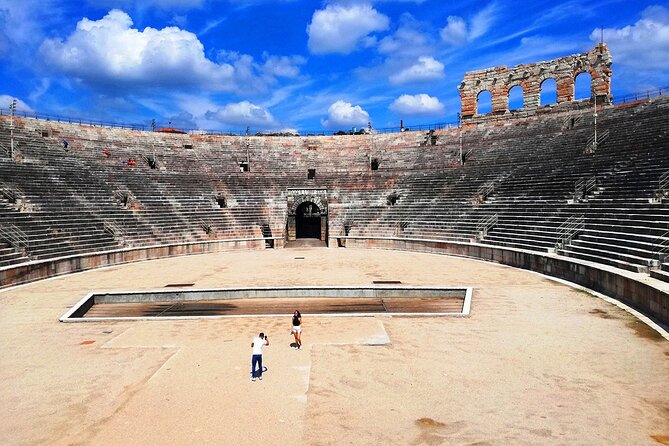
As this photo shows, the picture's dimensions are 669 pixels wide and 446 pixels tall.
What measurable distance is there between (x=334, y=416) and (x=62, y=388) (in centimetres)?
522

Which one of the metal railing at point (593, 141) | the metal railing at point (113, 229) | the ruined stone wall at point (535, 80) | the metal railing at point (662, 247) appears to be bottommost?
the metal railing at point (662, 247)

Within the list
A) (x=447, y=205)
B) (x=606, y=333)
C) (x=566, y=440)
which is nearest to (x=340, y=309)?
(x=606, y=333)

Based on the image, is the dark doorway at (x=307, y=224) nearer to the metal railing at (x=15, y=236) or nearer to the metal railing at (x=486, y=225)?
the metal railing at (x=486, y=225)

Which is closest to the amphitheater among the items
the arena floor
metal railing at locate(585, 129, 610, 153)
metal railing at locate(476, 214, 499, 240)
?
the arena floor

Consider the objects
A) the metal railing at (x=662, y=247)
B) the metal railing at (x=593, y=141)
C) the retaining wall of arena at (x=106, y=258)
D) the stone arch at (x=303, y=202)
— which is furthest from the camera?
the stone arch at (x=303, y=202)

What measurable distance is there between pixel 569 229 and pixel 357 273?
10.5 metres

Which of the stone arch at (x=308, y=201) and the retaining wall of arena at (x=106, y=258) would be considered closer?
the retaining wall of arena at (x=106, y=258)

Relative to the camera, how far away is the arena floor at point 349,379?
672cm

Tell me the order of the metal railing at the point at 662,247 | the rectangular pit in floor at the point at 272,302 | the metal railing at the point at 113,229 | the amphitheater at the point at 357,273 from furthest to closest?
the metal railing at the point at 113,229 < the metal railing at the point at 662,247 < the rectangular pit in floor at the point at 272,302 < the amphitheater at the point at 357,273

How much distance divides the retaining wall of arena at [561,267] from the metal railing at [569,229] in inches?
58.0

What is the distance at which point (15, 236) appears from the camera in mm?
21062

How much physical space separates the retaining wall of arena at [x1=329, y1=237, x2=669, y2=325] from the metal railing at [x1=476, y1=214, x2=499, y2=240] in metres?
1.54

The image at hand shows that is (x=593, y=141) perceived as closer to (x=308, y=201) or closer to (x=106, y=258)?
(x=308, y=201)

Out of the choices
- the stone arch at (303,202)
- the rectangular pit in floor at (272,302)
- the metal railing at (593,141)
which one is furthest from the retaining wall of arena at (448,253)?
the metal railing at (593,141)
